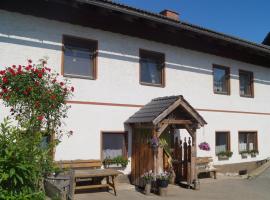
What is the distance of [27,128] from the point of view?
7852 mm

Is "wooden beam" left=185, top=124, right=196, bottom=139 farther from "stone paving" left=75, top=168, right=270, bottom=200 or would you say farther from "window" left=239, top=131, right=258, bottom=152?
"window" left=239, top=131, right=258, bottom=152

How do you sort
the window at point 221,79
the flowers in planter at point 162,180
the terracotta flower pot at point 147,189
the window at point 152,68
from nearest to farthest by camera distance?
the flowers in planter at point 162,180 < the terracotta flower pot at point 147,189 < the window at point 152,68 < the window at point 221,79

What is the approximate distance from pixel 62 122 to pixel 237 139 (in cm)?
854

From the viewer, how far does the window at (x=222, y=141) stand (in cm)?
1504

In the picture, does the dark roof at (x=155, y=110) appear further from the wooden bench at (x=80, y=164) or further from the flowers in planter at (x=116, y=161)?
the wooden bench at (x=80, y=164)

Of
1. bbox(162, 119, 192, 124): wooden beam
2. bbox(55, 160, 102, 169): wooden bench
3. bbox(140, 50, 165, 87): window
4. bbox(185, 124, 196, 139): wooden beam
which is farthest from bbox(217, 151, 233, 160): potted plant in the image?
bbox(55, 160, 102, 169): wooden bench

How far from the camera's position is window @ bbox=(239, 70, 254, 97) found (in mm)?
16562

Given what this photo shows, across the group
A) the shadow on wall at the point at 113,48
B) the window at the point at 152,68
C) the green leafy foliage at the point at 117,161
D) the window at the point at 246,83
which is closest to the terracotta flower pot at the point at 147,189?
the green leafy foliage at the point at 117,161

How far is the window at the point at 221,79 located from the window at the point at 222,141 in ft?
5.89

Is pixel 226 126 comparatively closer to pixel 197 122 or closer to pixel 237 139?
pixel 237 139

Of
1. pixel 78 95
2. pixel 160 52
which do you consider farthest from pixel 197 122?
pixel 78 95

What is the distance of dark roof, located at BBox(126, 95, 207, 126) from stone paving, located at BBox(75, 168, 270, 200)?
2170mm

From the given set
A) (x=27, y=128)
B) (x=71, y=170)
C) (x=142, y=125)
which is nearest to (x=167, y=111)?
(x=142, y=125)

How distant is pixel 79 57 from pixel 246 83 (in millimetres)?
9034
